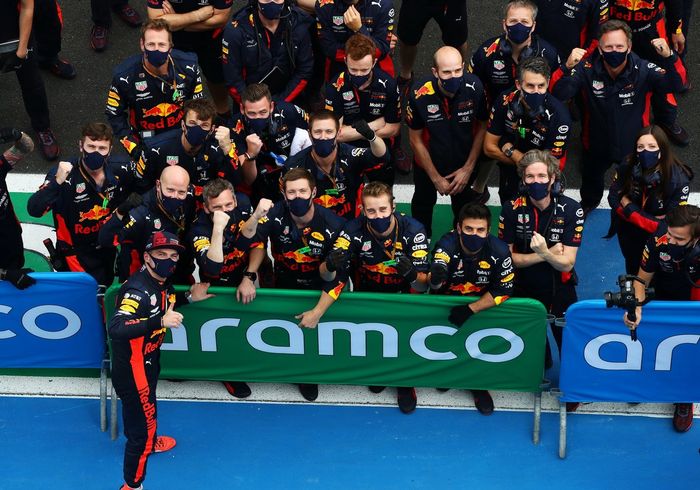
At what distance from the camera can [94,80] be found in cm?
1124

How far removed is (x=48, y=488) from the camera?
7832 mm

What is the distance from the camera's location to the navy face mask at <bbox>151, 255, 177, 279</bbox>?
284 inches

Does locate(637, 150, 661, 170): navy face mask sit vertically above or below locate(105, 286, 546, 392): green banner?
above

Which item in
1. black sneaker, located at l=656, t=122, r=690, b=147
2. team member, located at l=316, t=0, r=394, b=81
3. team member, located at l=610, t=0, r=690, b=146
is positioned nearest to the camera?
team member, located at l=316, t=0, r=394, b=81

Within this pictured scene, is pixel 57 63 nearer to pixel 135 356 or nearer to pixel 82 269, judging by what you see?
pixel 82 269

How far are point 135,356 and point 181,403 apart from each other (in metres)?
1.38

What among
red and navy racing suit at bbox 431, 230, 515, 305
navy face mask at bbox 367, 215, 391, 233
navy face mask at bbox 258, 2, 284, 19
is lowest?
red and navy racing suit at bbox 431, 230, 515, 305

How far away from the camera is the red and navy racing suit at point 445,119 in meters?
8.70

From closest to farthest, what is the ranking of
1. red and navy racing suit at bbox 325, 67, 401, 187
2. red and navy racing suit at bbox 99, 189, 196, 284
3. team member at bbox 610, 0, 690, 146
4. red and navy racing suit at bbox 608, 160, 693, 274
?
red and navy racing suit at bbox 99, 189, 196, 284 < red and navy racing suit at bbox 608, 160, 693, 274 < red and navy racing suit at bbox 325, 67, 401, 187 < team member at bbox 610, 0, 690, 146

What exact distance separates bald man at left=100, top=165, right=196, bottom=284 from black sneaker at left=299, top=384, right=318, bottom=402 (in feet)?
4.74

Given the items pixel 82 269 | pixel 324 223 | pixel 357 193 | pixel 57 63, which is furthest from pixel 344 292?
pixel 57 63

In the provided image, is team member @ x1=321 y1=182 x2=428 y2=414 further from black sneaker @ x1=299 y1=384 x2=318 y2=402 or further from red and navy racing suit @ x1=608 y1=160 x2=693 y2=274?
red and navy racing suit @ x1=608 y1=160 x2=693 y2=274

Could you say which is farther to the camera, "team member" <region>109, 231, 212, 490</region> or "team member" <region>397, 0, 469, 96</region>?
"team member" <region>397, 0, 469, 96</region>

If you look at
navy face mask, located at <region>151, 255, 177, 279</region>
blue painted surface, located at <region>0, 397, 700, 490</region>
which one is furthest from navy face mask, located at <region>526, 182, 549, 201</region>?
navy face mask, located at <region>151, 255, 177, 279</region>
